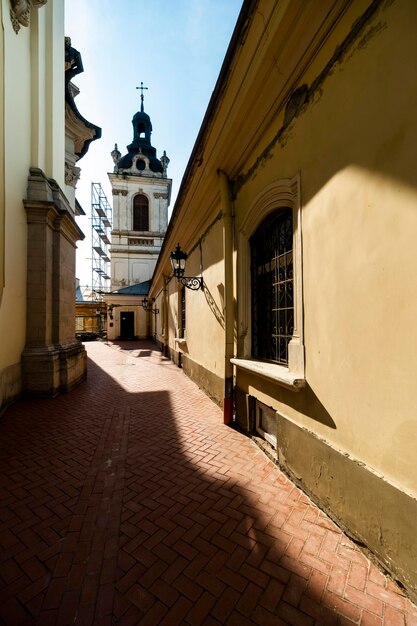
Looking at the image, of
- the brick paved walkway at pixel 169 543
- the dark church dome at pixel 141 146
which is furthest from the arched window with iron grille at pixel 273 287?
the dark church dome at pixel 141 146

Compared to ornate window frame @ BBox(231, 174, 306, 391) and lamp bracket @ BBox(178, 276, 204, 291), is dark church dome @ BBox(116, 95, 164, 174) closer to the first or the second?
lamp bracket @ BBox(178, 276, 204, 291)

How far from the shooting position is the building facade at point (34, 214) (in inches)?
222

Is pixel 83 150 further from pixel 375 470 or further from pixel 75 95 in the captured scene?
pixel 375 470

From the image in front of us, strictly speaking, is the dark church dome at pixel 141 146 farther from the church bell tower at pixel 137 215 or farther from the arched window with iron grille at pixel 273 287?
the arched window with iron grille at pixel 273 287

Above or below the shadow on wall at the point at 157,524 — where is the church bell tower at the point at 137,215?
above

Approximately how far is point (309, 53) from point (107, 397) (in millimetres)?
7114

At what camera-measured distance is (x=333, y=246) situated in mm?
2555

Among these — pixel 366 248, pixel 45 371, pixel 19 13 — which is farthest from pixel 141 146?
pixel 366 248

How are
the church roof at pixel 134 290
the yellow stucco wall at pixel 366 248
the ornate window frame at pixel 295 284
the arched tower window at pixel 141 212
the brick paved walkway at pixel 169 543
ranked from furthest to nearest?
1. the arched tower window at pixel 141 212
2. the church roof at pixel 134 290
3. the ornate window frame at pixel 295 284
4. the yellow stucco wall at pixel 366 248
5. the brick paved walkway at pixel 169 543

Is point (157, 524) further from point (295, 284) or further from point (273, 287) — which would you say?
point (273, 287)

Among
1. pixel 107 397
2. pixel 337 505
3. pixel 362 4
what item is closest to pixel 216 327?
pixel 107 397

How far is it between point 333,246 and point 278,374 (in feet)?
4.94

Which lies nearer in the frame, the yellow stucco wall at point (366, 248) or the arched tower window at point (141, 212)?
the yellow stucco wall at point (366, 248)

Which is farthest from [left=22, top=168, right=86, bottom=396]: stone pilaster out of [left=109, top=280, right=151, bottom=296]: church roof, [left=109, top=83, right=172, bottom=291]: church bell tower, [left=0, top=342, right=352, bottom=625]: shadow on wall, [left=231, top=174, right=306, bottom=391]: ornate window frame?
[left=109, top=83, right=172, bottom=291]: church bell tower
